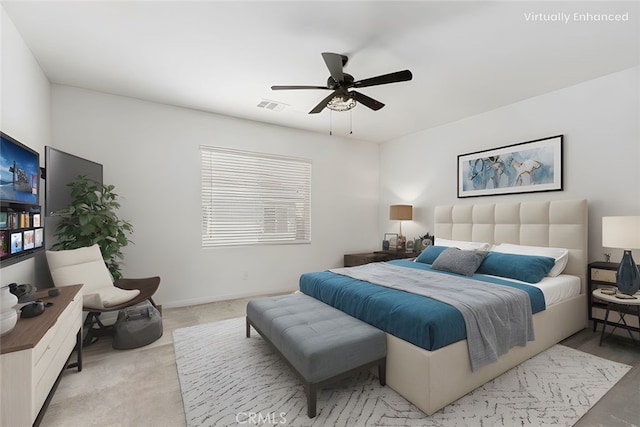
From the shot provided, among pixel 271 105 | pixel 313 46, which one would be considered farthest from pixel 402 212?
pixel 313 46

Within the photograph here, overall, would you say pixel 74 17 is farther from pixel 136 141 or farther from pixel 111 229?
pixel 111 229

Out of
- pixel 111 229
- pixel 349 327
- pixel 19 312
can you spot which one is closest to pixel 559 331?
pixel 349 327

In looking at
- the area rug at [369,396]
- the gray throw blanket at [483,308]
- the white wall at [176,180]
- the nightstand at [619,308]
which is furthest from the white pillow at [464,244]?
the white wall at [176,180]

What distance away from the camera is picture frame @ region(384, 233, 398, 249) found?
5.39 metres

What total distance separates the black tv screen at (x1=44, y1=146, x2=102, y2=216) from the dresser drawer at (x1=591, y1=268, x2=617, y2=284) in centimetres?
544

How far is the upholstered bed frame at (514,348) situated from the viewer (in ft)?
6.08

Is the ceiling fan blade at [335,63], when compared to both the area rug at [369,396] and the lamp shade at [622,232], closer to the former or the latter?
the area rug at [369,396]

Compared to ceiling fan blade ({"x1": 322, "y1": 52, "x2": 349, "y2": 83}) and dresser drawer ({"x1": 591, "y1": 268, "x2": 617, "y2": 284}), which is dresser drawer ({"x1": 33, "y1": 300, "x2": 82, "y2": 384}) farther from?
dresser drawer ({"x1": 591, "y1": 268, "x2": 617, "y2": 284})

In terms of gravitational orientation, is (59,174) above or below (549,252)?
above

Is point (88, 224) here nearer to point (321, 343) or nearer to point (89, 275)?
point (89, 275)

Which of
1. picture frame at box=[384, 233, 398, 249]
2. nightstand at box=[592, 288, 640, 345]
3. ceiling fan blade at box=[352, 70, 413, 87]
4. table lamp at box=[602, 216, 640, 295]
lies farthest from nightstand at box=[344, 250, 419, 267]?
ceiling fan blade at box=[352, 70, 413, 87]

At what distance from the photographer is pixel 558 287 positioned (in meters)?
2.83

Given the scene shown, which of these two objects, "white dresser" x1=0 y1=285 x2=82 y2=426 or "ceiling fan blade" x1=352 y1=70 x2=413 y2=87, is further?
"ceiling fan blade" x1=352 y1=70 x2=413 y2=87

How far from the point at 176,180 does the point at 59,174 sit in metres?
1.42
